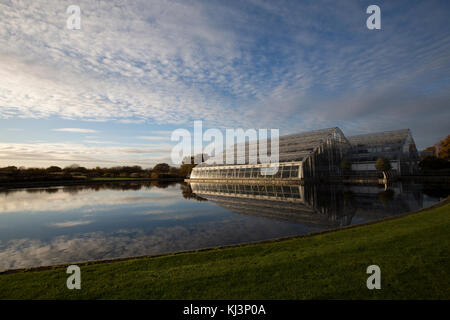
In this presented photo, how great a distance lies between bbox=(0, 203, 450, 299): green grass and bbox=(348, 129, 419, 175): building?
49.3 m

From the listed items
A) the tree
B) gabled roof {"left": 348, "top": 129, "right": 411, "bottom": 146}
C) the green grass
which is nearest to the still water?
the green grass

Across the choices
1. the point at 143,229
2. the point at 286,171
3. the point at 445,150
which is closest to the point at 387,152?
the point at 445,150

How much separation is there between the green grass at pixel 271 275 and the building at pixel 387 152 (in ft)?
162

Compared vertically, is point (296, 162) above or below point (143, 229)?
above

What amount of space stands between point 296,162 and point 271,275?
3713 centimetres

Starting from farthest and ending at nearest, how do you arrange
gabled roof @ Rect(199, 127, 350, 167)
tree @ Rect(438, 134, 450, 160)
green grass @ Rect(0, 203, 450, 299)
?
tree @ Rect(438, 134, 450, 160), gabled roof @ Rect(199, 127, 350, 167), green grass @ Rect(0, 203, 450, 299)

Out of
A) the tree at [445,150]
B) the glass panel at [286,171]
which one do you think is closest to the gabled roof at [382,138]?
the tree at [445,150]

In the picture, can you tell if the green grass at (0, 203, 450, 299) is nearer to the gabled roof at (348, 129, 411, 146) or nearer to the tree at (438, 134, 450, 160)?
the gabled roof at (348, 129, 411, 146)

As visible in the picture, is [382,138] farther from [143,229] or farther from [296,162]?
[143,229]

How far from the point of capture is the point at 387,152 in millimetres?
52188

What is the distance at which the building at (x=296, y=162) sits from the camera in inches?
1619

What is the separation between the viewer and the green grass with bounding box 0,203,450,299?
472 centimetres

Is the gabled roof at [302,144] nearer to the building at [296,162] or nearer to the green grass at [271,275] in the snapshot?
the building at [296,162]
